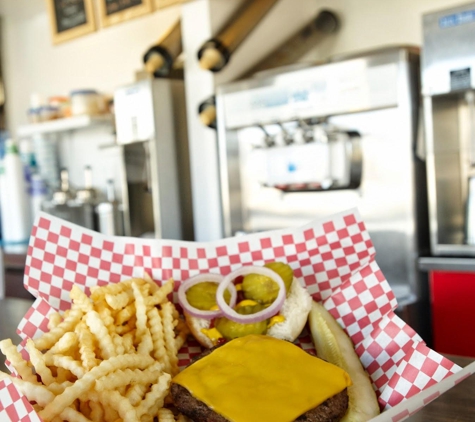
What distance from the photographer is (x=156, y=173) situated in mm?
3604

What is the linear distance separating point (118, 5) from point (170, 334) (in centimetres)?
289

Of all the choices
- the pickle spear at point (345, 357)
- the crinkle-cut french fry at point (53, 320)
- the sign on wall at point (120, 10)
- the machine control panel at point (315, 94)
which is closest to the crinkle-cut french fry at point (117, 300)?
the crinkle-cut french fry at point (53, 320)

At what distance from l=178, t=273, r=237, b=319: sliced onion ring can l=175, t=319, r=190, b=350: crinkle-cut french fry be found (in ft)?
0.15

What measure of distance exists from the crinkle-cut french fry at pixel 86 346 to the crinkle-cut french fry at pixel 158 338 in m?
0.12

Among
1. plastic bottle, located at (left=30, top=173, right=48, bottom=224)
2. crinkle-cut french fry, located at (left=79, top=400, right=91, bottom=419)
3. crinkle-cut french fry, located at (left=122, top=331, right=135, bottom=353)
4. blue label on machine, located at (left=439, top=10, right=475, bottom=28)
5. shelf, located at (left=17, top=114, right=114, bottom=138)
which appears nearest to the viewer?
crinkle-cut french fry, located at (left=79, top=400, right=91, bottom=419)

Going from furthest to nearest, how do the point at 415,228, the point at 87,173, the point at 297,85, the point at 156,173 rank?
the point at 87,173 < the point at 156,173 < the point at 297,85 < the point at 415,228

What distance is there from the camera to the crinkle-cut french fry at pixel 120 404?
0.83 metres

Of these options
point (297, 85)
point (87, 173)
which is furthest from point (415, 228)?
point (87, 173)

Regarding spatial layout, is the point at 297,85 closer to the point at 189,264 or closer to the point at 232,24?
the point at 232,24

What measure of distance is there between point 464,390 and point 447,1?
2.76 m

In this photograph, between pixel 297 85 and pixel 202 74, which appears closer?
pixel 297 85

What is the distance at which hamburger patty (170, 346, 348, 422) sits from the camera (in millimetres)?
856

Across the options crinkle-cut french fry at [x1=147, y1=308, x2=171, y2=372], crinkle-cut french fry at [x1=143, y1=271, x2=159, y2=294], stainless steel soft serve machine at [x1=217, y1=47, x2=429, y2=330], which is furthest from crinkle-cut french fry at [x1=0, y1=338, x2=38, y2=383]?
stainless steel soft serve machine at [x1=217, y1=47, x2=429, y2=330]

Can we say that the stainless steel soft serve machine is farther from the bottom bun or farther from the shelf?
the shelf
